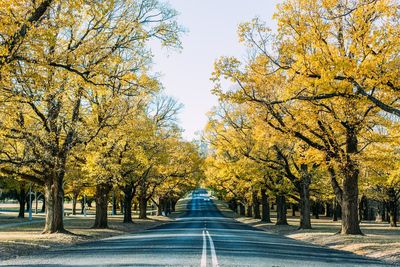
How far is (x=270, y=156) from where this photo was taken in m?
35.7

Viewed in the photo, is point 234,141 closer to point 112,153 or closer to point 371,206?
point 112,153

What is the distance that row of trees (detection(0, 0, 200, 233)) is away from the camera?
12742mm

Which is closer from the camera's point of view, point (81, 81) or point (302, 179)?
point (81, 81)

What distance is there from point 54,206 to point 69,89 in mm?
7622

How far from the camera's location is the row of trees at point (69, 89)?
502 inches

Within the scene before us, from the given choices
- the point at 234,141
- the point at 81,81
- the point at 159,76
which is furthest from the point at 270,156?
the point at 81,81

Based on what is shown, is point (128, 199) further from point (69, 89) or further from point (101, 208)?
point (69, 89)

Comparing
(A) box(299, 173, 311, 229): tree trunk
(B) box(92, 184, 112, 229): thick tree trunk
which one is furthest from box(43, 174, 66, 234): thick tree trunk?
(A) box(299, 173, 311, 229): tree trunk

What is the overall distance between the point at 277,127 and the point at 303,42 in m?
6.62

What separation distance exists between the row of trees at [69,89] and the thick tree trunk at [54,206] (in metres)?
0.05

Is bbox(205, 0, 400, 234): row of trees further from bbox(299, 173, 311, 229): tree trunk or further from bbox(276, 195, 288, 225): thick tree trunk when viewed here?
bbox(276, 195, 288, 225): thick tree trunk

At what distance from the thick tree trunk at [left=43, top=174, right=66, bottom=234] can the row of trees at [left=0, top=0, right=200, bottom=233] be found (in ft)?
0.18

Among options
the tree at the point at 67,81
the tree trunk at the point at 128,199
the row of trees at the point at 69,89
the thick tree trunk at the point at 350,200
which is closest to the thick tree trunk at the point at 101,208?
the row of trees at the point at 69,89

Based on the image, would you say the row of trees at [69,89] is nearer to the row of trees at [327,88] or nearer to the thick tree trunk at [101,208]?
the thick tree trunk at [101,208]
